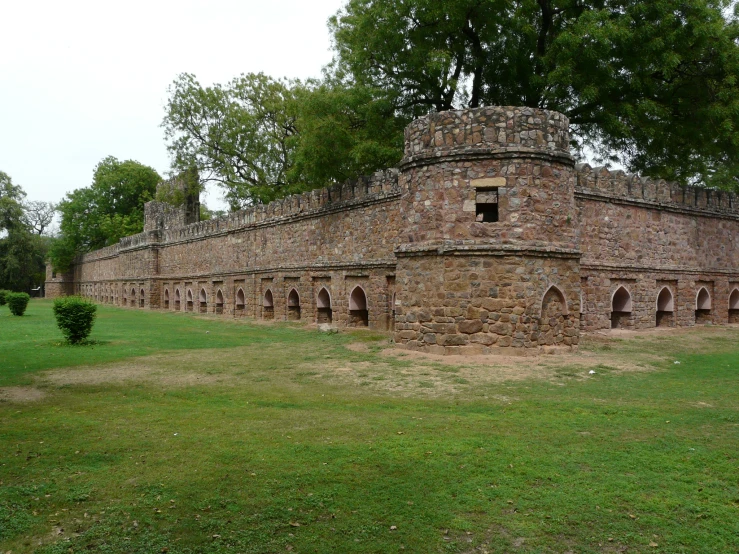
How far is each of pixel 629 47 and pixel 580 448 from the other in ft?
46.1

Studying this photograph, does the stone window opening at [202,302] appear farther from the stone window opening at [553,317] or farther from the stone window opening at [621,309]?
the stone window opening at [553,317]

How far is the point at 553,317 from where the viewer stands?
11148 millimetres

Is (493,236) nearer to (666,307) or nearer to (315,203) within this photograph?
(666,307)

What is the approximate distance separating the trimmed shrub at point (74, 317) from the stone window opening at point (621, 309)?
13.0 meters

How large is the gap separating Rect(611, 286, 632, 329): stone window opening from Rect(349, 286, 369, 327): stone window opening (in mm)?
6683

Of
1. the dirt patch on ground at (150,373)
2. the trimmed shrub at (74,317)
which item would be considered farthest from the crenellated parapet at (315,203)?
the trimmed shrub at (74,317)

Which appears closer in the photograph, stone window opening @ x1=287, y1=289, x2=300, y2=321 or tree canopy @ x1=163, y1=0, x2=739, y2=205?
tree canopy @ x1=163, y1=0, x2=739, y2=205

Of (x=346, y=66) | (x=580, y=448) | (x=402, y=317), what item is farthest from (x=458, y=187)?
(x=346, y=66)

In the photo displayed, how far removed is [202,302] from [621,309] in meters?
18.6

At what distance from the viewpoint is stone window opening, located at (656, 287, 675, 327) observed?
16.9 metres

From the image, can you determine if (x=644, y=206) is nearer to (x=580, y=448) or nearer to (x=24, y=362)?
(x=580, y=448)

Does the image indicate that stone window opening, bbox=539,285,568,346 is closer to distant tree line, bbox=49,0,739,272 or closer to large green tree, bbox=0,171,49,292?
distant tree line, bbox=49,0,739,272

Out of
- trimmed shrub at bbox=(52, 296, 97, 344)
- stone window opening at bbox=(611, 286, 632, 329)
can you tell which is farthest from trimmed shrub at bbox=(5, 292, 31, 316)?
stone window opening at bbox=(611, 286, 632, 329)

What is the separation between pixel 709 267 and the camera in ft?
58.6
